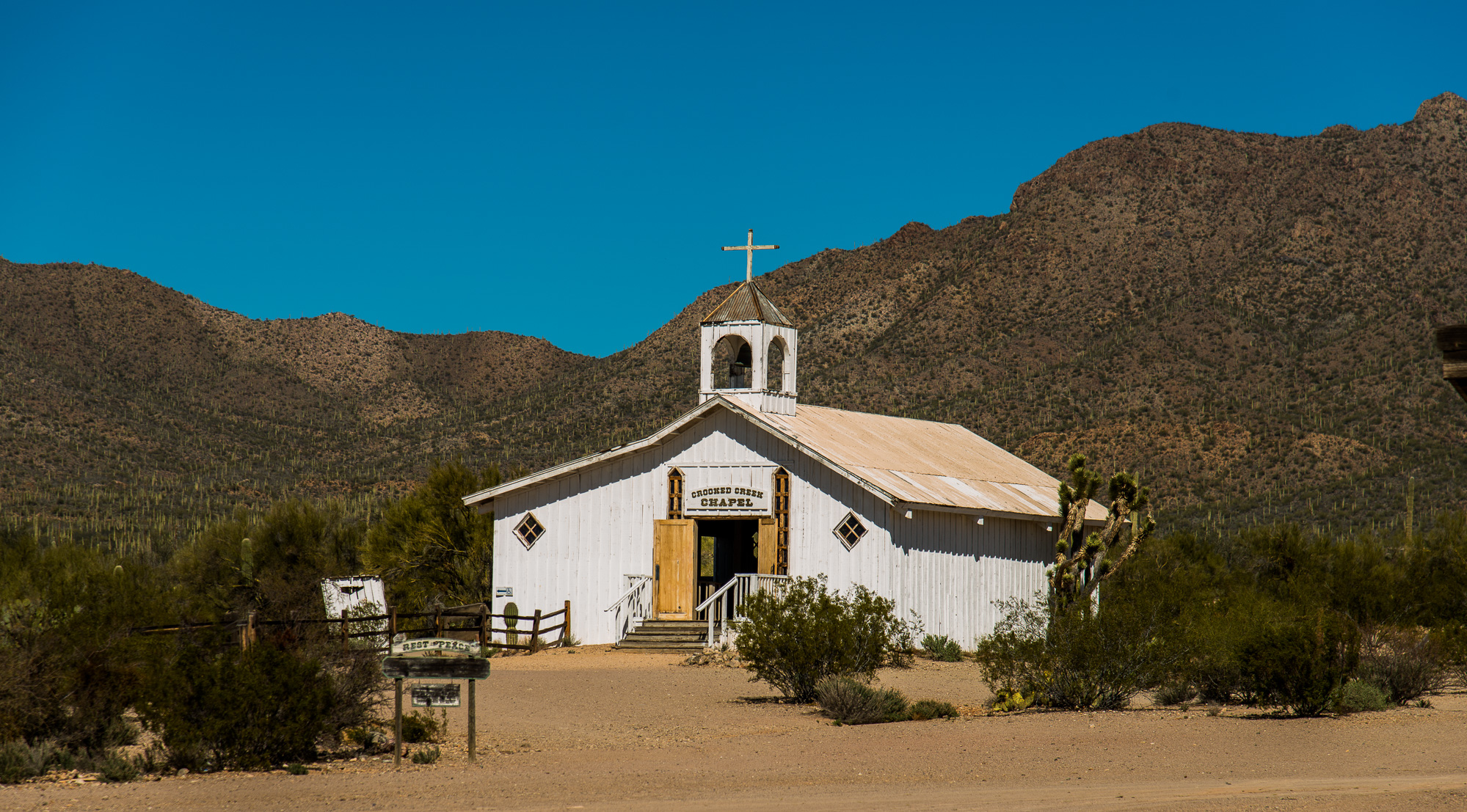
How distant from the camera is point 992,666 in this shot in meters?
17.0

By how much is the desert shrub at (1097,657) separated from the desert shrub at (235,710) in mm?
7792

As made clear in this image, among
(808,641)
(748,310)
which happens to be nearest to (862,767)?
(808,641)

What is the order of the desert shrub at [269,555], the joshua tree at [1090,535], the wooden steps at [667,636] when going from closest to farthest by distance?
the joshua tree at [1090,535], the wooden steps at [667,636], the desert shrub at [269,555]

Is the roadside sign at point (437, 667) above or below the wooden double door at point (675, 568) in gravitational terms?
below

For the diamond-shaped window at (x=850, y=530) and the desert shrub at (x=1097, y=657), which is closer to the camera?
the desert shrub at (x=1097, y=657)

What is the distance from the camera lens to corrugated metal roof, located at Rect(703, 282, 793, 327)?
90.7 ft

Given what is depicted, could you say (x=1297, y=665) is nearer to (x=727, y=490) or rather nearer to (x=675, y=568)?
(x=727, y=490)

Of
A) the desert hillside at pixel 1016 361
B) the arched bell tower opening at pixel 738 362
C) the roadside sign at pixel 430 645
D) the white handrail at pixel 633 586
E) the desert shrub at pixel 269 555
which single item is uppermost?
the desert hillside at pixel 1016 361

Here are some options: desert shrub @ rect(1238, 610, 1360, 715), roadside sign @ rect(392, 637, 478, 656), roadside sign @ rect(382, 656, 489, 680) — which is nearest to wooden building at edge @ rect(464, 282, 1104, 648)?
desert shrub @ rect(1238, 610, 1360, 715)

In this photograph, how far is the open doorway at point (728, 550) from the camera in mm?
29500

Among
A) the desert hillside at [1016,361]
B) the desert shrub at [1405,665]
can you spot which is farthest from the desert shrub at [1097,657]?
the desert hillside at [1016,361]

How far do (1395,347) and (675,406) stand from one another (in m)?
30.5

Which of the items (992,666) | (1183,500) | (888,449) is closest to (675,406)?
(1183,500)

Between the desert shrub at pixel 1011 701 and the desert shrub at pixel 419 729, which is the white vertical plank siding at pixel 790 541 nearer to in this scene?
the desert shrub at pixel 1011 701
